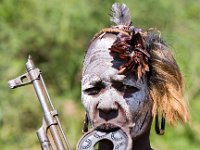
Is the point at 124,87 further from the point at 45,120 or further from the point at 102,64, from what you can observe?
the point at 45,120

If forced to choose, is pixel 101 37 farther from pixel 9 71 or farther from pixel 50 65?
pixel 50 65

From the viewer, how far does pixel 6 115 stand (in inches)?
444

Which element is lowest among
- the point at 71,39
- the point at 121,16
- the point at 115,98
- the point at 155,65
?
the point at 115,98

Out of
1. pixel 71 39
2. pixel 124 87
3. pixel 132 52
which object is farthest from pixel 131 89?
pixel 71 39

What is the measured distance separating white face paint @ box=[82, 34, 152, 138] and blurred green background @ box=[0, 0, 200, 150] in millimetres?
7994

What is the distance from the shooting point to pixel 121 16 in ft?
14.6

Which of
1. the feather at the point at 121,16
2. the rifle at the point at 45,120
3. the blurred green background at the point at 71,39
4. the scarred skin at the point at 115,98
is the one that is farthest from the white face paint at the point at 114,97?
the blurred green background at the point at 71,39

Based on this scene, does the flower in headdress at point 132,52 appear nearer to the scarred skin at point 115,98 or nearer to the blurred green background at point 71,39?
the scarred skin at point 115,98

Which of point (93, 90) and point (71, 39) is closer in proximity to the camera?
point (93, 90)

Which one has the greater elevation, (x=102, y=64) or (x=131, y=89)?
(x=102, y=64)

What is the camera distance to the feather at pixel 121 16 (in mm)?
4449

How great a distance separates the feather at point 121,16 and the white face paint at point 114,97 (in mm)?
210

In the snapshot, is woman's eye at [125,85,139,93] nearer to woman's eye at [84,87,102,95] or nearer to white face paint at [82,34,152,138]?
white face paint at [82,34,152,138]

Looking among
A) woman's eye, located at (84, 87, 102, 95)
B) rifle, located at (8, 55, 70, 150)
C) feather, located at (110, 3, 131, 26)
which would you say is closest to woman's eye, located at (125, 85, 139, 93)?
woman's eye, located at (84, 87, 102, 95)
